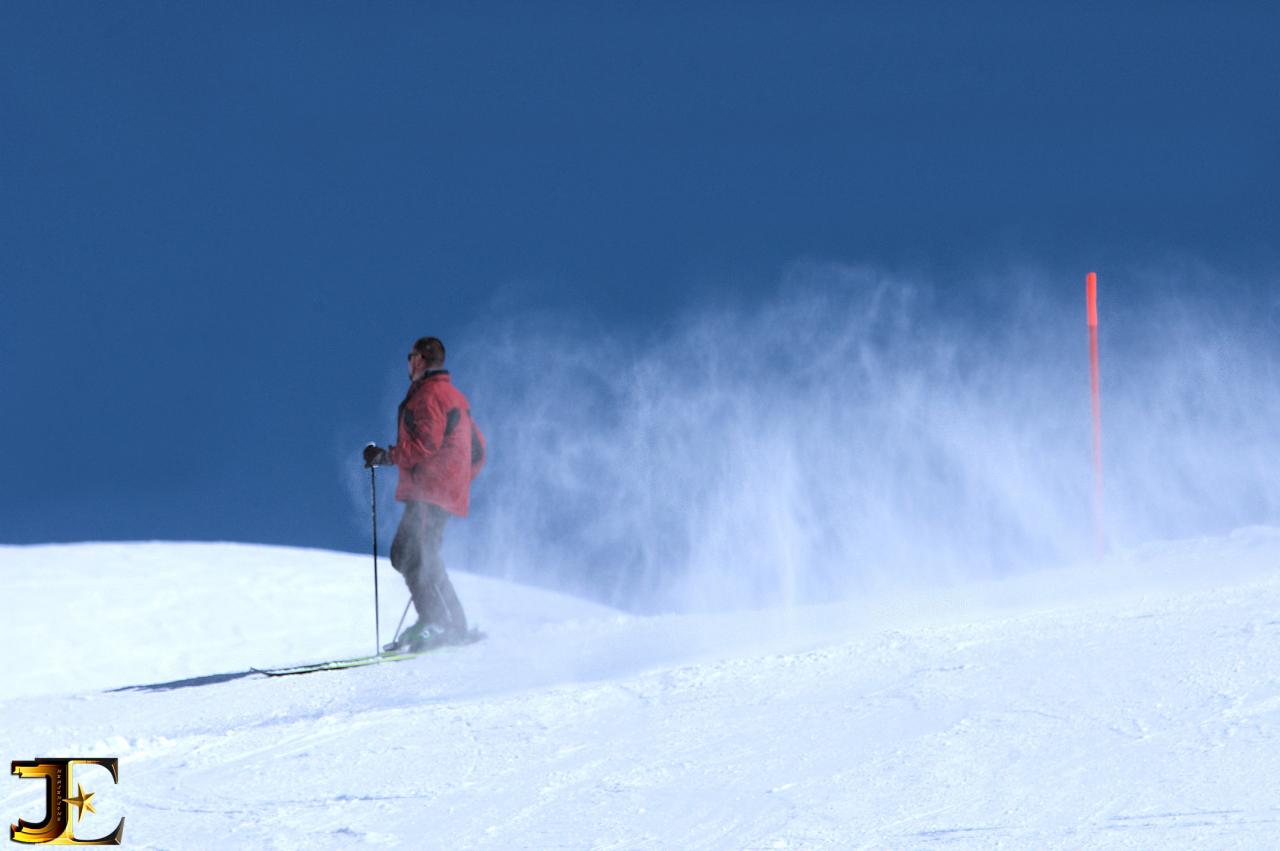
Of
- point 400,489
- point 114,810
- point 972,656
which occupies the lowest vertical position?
point 114,810

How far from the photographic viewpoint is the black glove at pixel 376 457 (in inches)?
358

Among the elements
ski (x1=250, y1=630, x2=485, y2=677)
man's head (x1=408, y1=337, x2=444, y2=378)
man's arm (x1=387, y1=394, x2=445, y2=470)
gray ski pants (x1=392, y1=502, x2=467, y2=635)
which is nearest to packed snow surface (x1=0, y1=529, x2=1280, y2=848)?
ski (x1=250, y1=630, x2=485, y2=677)

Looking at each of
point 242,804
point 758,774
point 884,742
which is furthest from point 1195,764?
point 242,804

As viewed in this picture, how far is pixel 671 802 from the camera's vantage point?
505 centimetres

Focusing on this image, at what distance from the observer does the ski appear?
353 inches

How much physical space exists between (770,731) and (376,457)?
4.01 metres

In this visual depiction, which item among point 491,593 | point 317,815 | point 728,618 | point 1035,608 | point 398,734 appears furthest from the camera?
point 491,593

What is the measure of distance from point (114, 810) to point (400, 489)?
3685mm

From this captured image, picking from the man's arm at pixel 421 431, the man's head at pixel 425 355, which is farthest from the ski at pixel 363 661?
the man's head at pixel 425 355

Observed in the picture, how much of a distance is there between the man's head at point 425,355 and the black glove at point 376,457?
51 cm

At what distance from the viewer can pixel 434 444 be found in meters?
8.91

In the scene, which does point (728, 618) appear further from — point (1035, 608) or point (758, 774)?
point (758, 774)

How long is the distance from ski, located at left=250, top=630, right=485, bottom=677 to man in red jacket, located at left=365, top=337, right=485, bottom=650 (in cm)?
7

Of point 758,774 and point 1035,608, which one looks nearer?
point 758,774
